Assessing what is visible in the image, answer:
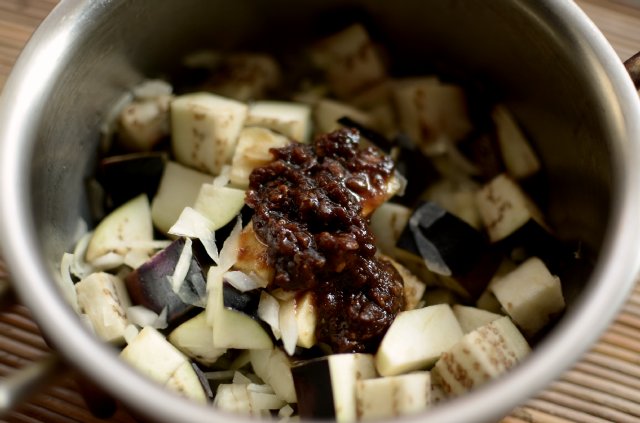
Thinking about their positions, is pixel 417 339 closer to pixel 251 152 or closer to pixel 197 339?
pixel 197 339

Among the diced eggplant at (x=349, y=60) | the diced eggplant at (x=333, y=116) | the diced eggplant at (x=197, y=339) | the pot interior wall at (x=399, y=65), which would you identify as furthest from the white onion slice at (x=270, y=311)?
the diced eggplant at (x=349, y=60)

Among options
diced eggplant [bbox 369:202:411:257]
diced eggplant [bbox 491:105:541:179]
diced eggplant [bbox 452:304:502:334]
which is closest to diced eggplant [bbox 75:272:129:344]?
diced eggplant [bbox 369:202:411:257]

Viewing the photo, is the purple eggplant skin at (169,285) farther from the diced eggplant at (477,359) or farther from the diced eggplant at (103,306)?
the diced eggplant at (477,359)

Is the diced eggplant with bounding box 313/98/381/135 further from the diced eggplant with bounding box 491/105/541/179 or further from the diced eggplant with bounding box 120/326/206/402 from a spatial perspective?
the diced eggplant with bounding box 120/326/206/402

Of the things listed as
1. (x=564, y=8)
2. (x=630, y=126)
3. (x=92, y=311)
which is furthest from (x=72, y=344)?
(x=564, y=8)

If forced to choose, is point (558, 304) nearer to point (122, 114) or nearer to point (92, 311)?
point (92, 311)

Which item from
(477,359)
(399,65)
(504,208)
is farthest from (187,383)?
(399,65)
